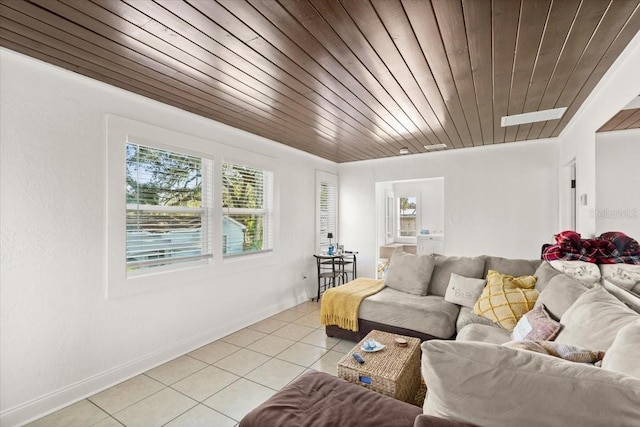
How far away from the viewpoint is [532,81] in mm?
2461

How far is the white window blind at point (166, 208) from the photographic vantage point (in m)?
2.78

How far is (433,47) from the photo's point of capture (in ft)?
6.34

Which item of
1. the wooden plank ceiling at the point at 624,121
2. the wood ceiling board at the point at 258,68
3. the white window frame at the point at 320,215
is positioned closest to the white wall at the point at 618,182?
the wooden plank ceiling at the point at 624,121

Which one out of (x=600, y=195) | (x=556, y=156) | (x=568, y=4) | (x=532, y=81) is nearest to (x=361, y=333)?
(x=600, y=195)

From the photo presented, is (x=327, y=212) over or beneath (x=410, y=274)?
A: over

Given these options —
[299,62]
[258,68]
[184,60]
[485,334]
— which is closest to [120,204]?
[184,60]

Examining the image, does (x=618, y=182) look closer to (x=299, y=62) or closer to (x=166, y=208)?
(x=299, y=62)

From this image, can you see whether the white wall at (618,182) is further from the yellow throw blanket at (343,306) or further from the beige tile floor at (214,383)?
the beige tile floor at (214,383)

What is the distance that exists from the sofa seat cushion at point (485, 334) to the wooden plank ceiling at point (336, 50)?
2.04 metres

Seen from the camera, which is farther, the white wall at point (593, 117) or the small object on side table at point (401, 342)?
the small object on side table at point (401, 342)

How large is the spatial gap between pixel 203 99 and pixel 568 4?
8.79ft

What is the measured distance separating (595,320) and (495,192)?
11.6ft

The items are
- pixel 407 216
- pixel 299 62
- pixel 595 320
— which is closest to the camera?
pixel 595 320

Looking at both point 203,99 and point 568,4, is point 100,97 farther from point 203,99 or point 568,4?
point 568,4
